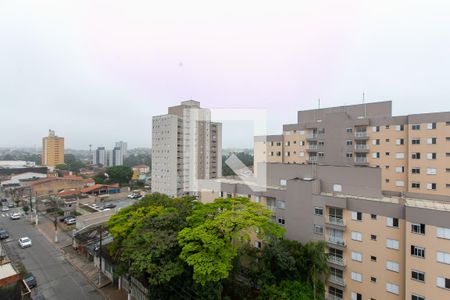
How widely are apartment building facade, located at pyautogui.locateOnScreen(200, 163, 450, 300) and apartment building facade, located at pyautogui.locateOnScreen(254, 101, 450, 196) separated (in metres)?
8.22

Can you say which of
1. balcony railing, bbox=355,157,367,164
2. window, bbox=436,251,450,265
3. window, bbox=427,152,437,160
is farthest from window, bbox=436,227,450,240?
balcony railing, bbox=355,157,367,164

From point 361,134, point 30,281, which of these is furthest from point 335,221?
point 30,281

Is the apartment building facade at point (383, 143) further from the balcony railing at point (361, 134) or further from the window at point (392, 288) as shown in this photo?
the window at point (392, 288)

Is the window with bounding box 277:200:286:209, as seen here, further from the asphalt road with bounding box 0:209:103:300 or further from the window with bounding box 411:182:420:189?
the window with bounding box 411:182:420:189

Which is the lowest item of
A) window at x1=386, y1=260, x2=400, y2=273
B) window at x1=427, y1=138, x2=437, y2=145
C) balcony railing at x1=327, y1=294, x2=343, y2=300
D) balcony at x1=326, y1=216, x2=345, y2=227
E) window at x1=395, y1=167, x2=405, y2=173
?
balcony railing at x1=327, y1=294, x2=343, y2=300

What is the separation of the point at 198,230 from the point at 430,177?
21.2 meters

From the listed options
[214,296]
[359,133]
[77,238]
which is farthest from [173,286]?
[359,133]

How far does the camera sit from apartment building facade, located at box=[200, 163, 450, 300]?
9.64 meters

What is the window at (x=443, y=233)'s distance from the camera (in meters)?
9.34

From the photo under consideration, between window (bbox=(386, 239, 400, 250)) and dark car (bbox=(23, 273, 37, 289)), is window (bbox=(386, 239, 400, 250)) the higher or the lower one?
the higher one

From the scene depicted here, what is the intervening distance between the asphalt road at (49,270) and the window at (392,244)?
650 inches

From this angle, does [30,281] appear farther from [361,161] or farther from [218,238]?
[361,161]

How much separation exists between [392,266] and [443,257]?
2.06 metres

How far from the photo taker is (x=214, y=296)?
31.4 ft
